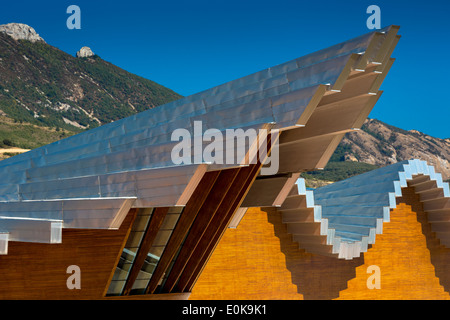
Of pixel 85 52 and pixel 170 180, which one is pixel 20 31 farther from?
pixel 170 180

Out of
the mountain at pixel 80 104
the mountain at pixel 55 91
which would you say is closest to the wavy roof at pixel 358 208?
the mountain at pixel 80 104

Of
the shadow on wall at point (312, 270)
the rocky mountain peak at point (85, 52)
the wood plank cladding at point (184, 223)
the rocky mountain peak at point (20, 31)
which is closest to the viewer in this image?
the wood plank cladding at point (184, 223)

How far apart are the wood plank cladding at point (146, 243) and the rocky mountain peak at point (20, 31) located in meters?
94.3

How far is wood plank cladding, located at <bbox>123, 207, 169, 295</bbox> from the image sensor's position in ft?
44.4

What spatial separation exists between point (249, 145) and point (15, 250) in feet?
21.9

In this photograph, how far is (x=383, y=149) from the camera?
4067 inches

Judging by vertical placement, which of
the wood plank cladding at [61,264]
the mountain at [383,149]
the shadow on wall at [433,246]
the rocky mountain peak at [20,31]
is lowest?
the wood plank cladding at [61,264]

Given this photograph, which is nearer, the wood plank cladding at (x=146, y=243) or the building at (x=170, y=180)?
the building at (x=170, y=180)

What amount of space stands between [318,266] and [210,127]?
1051 cm

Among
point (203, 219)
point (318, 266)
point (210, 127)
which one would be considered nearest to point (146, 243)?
point (203, 219)

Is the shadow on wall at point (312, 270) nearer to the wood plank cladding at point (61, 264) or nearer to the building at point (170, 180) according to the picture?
the building at point (170, 180)

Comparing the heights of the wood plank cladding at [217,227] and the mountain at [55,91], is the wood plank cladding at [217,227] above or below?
below

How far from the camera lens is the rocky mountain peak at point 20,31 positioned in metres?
100

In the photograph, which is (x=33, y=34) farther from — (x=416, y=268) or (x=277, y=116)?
(x=277, y=116)
